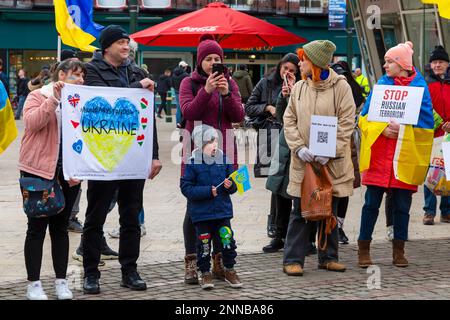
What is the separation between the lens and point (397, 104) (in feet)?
25.9

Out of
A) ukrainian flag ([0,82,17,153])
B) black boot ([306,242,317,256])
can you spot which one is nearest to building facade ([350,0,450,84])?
black boot ([306,242,317,256])

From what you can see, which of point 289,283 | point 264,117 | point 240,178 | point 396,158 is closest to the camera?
point 240,178

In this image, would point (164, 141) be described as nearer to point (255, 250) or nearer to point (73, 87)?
point (255, 250)

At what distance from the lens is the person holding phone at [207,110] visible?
7.12m

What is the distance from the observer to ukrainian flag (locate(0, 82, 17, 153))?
6598 mm

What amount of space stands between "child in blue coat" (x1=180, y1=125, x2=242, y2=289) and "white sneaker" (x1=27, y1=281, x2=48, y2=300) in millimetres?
1237

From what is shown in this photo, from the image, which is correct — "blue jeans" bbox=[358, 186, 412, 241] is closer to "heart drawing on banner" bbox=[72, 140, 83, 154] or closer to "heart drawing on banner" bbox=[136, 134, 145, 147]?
"heart drawing on banner" bbox=[136, 134, 145, 147]

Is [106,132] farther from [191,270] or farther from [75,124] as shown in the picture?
[191,270]

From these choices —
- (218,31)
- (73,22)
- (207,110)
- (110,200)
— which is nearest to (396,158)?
(207,110)

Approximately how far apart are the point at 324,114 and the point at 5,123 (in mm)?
2616

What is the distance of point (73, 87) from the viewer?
21.6 ft

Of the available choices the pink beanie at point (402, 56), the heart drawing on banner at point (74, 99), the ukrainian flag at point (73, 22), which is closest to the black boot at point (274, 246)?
the pink beanie at point (402, 56)

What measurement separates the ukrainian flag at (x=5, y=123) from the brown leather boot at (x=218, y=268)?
1875 millimetres
